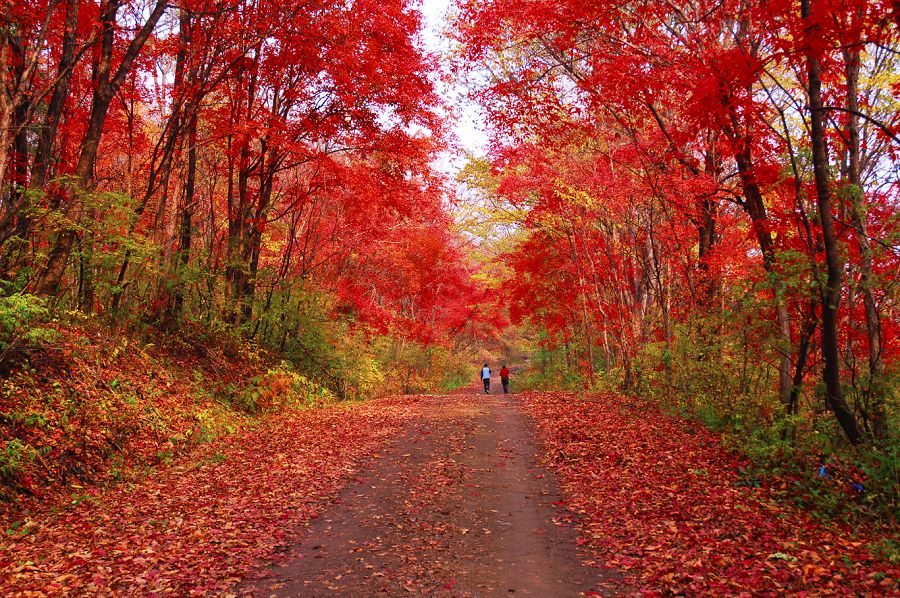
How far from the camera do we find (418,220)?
20844 millimetres

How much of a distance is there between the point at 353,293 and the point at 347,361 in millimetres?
3691

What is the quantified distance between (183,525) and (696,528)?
518 centimetres

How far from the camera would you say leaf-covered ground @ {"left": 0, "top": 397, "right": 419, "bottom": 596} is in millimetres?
4887

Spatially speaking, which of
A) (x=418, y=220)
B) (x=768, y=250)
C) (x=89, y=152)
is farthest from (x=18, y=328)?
(x=418, y=220)

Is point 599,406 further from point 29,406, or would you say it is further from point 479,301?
point 479,301

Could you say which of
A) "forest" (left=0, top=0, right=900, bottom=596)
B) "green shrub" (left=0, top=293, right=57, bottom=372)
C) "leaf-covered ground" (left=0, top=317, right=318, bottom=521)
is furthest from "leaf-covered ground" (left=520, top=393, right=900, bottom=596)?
"green shrub" (left=0, top=293, right=57, bottom=372)

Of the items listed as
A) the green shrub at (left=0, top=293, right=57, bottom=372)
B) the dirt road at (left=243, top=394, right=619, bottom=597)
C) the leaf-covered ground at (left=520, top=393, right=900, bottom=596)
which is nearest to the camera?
the leaf-covered ground at (left=520, top=393, right=900, bottom=596)

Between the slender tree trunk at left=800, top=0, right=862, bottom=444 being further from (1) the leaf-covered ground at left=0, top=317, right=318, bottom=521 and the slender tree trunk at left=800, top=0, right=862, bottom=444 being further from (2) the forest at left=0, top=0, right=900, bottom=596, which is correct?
(1) the leaf-covered ground at left=0, top=317, right=318, bottom=521

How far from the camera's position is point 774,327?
784cm

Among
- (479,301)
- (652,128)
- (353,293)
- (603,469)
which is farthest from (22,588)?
(479,301)

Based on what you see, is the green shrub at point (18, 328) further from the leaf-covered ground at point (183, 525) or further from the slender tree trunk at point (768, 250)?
the slender tree trunk at point (768, 250)

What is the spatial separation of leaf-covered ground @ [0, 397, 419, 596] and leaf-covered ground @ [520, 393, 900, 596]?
3212 mm

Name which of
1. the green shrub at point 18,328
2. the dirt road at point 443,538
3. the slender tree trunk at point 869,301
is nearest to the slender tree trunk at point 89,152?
the green shrub at point 18,328

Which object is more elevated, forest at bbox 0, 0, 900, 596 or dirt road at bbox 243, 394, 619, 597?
forest at bbox 0, 0, 900, 596
